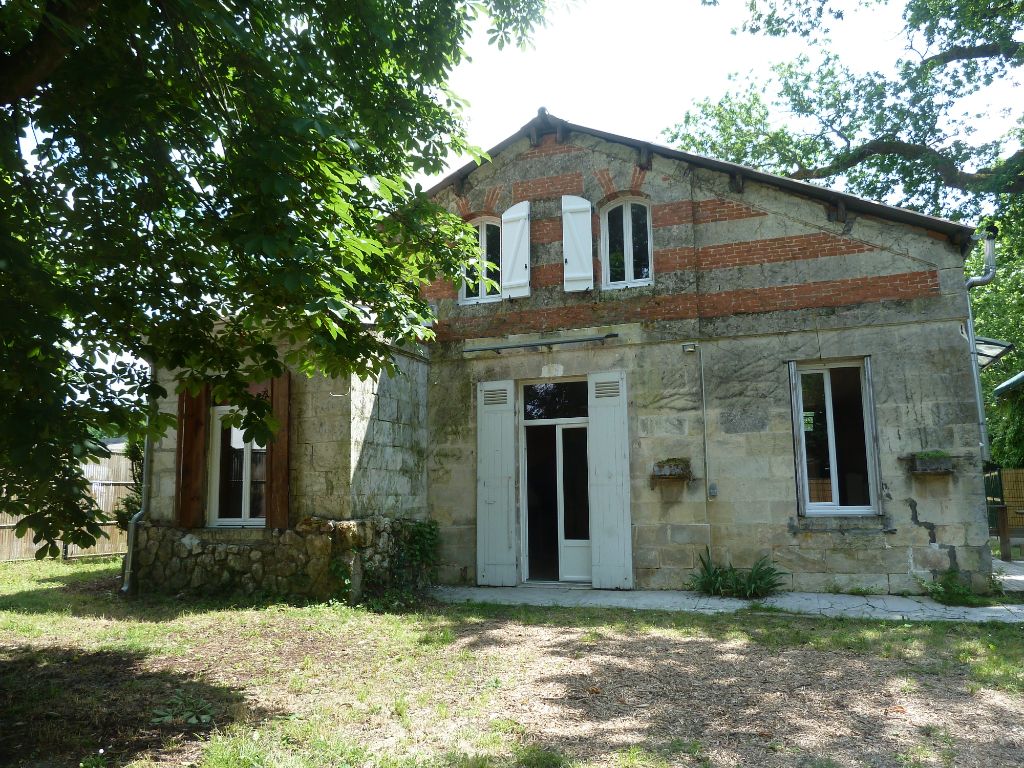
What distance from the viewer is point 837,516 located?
28.6ft

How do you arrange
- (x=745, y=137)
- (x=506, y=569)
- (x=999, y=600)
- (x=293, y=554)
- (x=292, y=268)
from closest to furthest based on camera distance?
(x=292, y=268) → (x=999, y=600) → (x=293, y=554) → (x=506, y=569) → (x=745, y=137)

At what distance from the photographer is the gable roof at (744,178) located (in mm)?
8625

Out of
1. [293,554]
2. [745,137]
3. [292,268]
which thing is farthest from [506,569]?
[745,137]

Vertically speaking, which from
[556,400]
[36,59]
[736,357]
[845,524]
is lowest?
[845,524]

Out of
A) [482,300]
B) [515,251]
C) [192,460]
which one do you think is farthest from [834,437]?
[192,460]

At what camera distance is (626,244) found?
10234 mm

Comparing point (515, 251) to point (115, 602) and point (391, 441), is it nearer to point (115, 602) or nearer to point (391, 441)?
point (391, 441)

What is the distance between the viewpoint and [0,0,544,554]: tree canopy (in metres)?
4.07

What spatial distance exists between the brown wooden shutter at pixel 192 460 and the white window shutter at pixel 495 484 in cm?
371

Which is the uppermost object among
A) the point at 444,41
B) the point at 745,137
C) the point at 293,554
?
the point at 745,137

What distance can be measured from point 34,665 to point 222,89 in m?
4.87

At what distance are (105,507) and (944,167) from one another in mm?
18529

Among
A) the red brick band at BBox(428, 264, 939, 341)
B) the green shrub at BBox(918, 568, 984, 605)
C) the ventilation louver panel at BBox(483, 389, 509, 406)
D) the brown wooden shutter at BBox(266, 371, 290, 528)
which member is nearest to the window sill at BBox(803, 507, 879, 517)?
the green shrub at BBox(918, 568, 984, 605)

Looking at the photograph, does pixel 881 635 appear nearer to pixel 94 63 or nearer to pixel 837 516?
pixel 837 516
